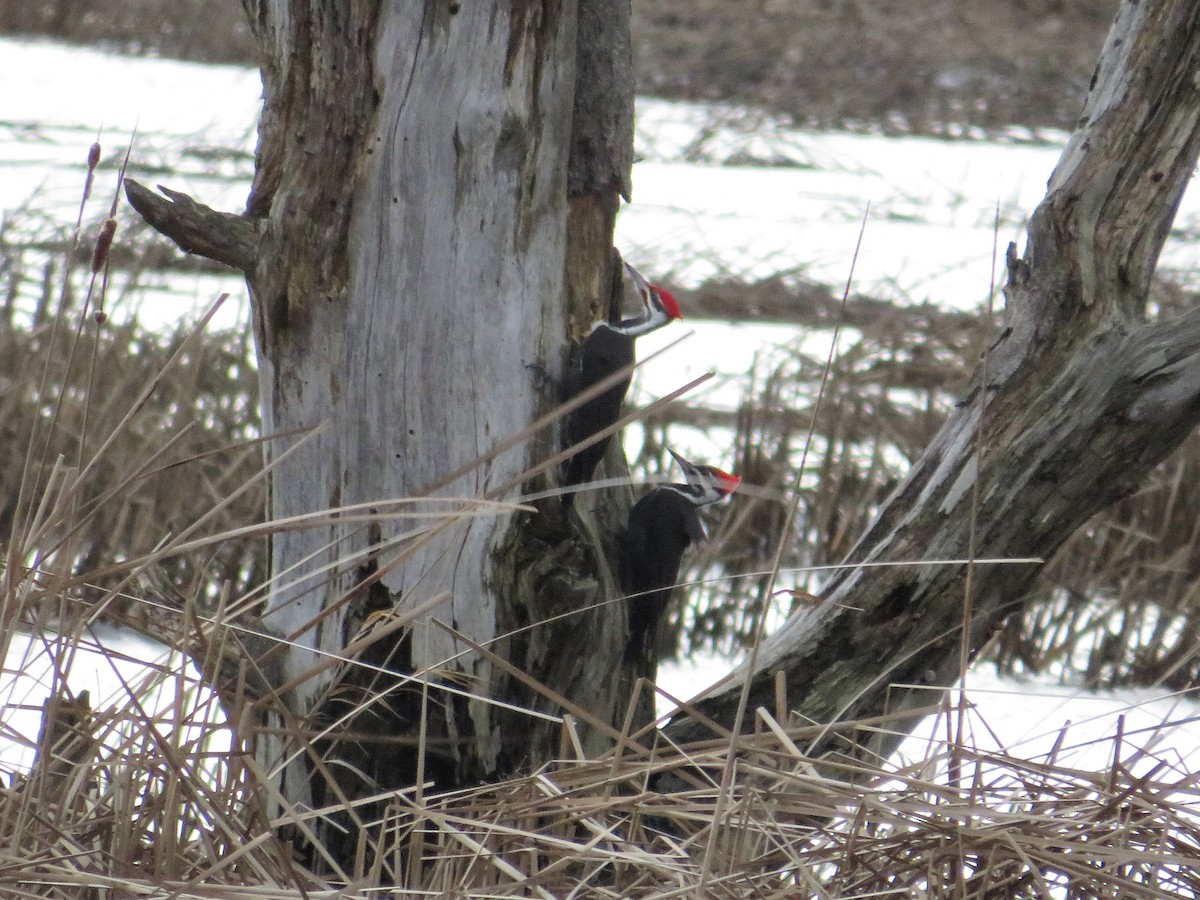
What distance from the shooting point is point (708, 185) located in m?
6.41

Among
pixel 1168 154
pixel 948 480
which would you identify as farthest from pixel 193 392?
pixel 1168 154

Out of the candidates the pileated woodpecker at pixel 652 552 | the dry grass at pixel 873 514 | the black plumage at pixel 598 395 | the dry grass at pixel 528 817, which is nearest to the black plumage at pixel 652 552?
the pileated woodpecker at pixel 652 552

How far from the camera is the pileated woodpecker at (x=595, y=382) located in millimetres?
1906

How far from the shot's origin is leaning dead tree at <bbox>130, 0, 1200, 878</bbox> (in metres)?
1.80

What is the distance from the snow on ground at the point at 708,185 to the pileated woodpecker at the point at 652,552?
1.01 metres

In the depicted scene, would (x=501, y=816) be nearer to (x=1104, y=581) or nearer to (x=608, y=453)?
(x=608, y=453)

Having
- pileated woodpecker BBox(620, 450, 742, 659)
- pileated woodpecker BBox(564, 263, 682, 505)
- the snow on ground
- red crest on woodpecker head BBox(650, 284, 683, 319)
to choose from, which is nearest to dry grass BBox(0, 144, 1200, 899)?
pileated woodpecker BBox(620, 450, 742, 659)

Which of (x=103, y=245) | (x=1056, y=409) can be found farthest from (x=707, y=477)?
(x=103, y=245)

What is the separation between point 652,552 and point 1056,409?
58 centimetres

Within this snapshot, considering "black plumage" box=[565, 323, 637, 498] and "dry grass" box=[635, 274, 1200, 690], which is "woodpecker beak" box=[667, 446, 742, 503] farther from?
"dry grass" box=[635, 274, 1200, 690]

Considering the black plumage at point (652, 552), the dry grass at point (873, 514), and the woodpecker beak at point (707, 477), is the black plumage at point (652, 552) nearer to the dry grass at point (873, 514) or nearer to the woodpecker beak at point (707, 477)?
the woodpecker beak at point (707, 477)

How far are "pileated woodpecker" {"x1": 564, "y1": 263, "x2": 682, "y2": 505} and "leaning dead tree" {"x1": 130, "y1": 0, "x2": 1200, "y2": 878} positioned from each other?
0.04m

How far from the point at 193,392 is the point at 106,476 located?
295 mm

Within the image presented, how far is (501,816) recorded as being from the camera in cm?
160
